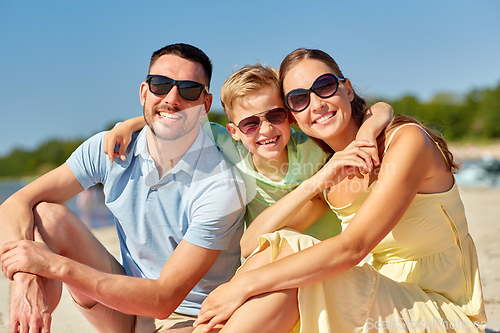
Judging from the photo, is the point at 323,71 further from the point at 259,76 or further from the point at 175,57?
the point at 175,57

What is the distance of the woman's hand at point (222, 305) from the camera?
82.2 inches

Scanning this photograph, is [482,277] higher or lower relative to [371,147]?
lower

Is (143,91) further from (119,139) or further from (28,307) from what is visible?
(28,307)

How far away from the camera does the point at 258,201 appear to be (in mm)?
3020

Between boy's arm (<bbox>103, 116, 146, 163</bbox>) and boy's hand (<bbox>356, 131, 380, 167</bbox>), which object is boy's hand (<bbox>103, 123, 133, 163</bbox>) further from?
boy's hand (<bbox>356, 131, 380, 167</bbox>)

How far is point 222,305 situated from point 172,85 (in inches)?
67.3

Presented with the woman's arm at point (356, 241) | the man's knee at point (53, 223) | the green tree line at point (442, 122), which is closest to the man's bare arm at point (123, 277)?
the man's knee at point (53, 223)

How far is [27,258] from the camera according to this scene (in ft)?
7.83

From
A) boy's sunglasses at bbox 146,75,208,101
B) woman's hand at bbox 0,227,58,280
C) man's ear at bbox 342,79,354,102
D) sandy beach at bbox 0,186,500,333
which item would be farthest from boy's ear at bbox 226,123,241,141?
sandy beach at bbox 0,186,500,333

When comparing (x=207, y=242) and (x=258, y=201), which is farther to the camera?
(x=258, y=201)

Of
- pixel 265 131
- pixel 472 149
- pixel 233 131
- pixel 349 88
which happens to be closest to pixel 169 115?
pixel 233 131

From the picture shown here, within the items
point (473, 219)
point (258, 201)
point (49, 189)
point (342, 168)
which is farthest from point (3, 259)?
point (473, 219)

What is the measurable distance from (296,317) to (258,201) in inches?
42.0

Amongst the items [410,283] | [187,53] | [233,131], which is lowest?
[410,283]
